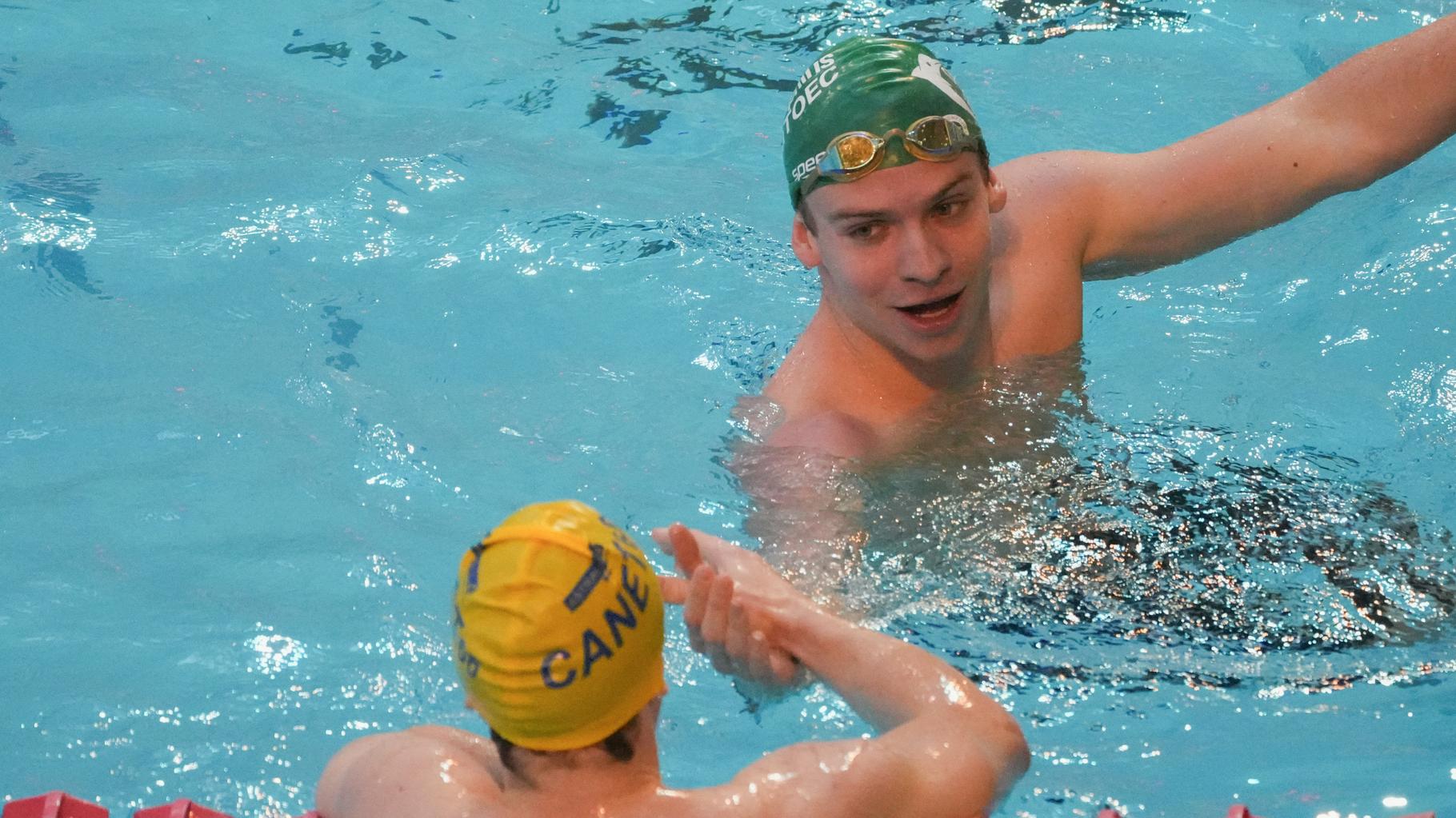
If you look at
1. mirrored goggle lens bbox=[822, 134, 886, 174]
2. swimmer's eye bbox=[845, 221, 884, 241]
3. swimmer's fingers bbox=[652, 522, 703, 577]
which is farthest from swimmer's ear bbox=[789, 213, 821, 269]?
swimmer's fingers bbox=[652, 522, 703, 577]

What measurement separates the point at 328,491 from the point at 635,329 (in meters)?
1.48

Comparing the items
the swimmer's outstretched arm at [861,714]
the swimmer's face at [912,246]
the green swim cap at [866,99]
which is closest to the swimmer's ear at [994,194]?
the swimmer's face at [912,246]

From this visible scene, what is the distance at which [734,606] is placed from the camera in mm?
3252

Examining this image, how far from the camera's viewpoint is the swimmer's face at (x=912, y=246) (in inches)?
160

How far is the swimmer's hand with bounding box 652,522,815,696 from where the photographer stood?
3182mm

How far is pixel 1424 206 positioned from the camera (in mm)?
6426

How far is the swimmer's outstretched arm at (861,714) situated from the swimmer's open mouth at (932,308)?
1006 millimetres

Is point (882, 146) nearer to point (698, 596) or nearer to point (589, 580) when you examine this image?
point (698, 596)

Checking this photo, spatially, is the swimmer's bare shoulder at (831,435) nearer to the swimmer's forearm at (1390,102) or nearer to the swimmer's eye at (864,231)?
the swimmer's eye at (864,231)

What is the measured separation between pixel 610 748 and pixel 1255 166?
2.90 metres

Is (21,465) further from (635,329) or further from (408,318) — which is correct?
(635,329)

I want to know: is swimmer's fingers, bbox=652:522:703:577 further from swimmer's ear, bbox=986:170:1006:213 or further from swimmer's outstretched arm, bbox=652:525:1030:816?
swimmer's ear, bbox=986:170:1006:213

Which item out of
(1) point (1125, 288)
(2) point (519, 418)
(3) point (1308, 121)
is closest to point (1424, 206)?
(1) point (1125, 288)

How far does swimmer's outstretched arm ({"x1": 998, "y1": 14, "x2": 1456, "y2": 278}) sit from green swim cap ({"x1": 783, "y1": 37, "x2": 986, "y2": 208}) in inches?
26.8
